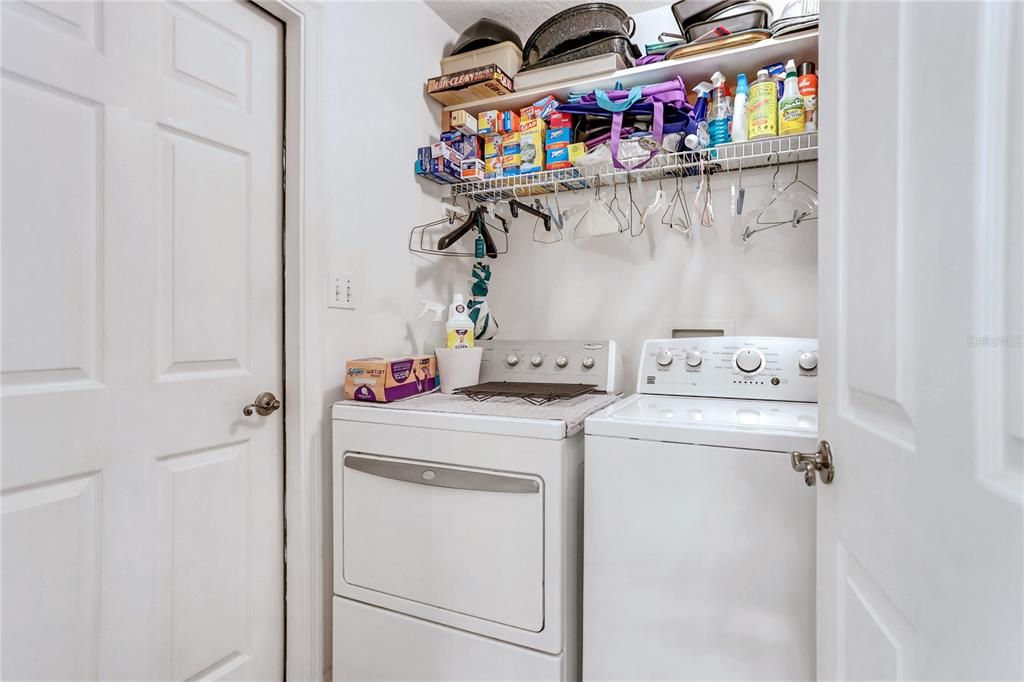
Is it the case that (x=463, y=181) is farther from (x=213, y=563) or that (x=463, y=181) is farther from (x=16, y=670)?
(x=16, y=670)

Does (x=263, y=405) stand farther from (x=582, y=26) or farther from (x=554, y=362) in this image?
(x=582, y=26)

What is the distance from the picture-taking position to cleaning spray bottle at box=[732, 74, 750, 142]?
62.2 inches

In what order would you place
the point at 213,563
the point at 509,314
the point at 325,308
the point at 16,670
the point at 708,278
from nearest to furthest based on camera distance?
the point at 16,670, the point at 213,563, the point at 325,308, the point at 708,278, the point at 509,314

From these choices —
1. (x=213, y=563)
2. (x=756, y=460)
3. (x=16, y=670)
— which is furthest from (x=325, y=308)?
(x=756, y=460)

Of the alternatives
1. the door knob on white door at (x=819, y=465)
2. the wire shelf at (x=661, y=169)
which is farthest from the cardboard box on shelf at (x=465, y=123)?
the door knob on white door at (x=819, y=465)

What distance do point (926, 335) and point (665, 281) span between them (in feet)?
4.75

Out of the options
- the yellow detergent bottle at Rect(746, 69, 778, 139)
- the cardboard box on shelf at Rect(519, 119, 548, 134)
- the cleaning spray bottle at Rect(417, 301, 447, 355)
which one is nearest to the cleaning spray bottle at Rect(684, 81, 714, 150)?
the yellow detergent bottle at Rect(746, 69, 778, 139)

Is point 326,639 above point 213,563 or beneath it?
beneath

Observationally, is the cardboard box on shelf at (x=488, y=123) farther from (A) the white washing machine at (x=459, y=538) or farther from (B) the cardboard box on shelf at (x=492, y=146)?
(A) the white washing machine at (x=459, y=538)

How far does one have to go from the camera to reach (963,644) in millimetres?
451

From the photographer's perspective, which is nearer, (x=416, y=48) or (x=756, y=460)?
(x=756, y=460)

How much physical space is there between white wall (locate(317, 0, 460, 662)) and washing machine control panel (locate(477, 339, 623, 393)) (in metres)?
0.32

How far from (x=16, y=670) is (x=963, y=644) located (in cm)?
149

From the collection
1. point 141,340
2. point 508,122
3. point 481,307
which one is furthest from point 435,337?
point 141,340
